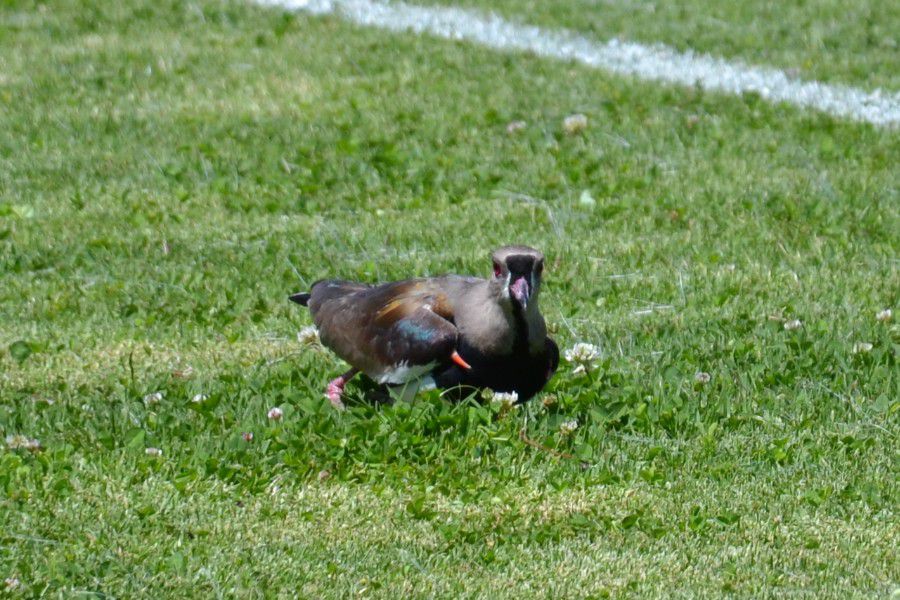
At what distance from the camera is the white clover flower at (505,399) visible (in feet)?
19.3

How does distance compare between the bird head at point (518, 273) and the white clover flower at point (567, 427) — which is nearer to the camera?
the bird head at point (518, 273)

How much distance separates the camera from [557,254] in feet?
27.9

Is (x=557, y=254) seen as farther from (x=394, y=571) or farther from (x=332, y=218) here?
(x=394, y=571)

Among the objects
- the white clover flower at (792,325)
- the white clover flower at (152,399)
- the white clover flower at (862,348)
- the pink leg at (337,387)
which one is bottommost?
the white clover flower at (152,399)

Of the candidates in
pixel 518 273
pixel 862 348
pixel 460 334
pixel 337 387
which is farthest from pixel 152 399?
pixel 862 348

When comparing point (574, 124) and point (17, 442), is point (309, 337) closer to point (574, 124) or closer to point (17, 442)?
point (17, 442)

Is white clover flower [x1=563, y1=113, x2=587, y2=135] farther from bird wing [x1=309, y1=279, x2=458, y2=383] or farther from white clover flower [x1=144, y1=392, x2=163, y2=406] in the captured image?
white clover flower [x1=144, y1=392, x2=163, y2=406]

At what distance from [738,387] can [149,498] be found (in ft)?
8.68

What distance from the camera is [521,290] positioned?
5.57 m

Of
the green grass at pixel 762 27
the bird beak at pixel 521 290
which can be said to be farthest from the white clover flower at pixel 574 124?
the bird beak at pixel 521 290

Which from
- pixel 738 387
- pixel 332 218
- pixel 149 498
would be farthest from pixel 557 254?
pixel 149 498

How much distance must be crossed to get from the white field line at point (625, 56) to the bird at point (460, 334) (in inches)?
224

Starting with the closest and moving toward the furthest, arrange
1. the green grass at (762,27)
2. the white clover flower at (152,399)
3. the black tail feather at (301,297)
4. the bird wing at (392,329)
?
the bird wing at (392,329) → the white clover flower at (152,399) → the black tail feather at (301,297) → the green grass at (762,27)

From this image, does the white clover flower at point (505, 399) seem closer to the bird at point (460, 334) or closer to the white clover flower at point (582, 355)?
the bird at point (460, 334)
